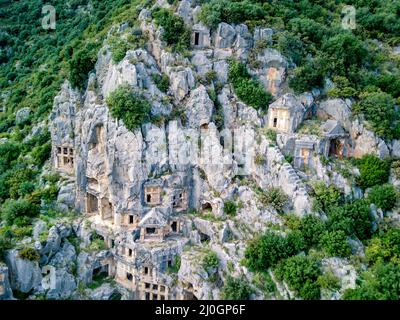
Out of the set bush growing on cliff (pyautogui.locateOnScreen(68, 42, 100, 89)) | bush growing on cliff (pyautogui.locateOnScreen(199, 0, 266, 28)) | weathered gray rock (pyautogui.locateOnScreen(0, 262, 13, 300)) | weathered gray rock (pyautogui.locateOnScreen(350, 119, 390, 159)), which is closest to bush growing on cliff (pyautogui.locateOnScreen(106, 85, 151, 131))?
bush growing on cliff (pyautogui.locateOnScreen(68, 42, 100, 89))

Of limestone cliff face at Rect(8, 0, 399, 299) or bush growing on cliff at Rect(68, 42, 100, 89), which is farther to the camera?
bush growing on cliff at Rect(68, 42, 100, 89)

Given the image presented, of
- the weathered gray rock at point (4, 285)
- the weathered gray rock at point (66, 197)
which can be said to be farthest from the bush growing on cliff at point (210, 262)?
the weathered gray rock at point (4, 285)

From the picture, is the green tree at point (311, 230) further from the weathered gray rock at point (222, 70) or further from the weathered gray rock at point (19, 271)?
the weathered gray rock at point (19, 271)

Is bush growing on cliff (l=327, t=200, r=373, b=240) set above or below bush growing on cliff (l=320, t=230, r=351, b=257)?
above

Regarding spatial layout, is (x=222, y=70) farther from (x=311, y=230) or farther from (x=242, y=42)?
(x=311, y=230)

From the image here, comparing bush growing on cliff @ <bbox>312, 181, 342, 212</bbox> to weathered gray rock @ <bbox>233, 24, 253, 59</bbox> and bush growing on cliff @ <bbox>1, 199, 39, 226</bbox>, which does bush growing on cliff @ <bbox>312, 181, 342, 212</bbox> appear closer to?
weathered gray rock @ <bbox>233, 24, 253, 59</bbox>

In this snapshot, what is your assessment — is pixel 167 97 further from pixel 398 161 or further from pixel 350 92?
pixel 398 161
